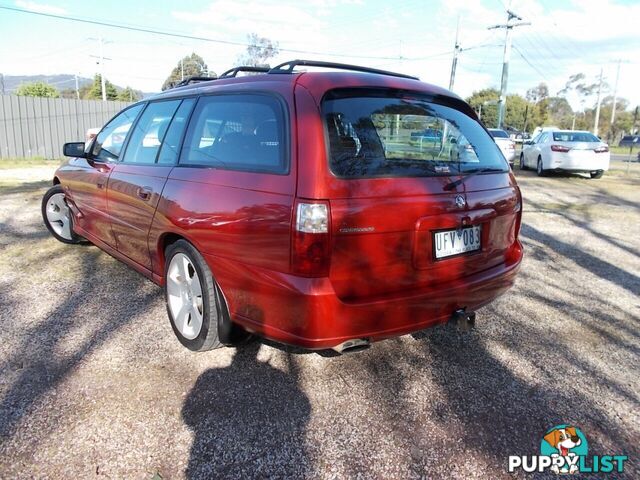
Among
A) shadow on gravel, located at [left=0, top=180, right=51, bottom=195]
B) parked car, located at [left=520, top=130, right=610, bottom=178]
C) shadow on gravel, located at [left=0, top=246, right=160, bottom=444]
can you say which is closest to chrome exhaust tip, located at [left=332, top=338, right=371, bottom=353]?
shadow on gravel, located at [left=0, top=246, right=160, bottom=444]

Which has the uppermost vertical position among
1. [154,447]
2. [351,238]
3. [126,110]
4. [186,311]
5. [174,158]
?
[126,110]

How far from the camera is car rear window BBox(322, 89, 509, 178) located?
2.45 m

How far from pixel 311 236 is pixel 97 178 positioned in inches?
110

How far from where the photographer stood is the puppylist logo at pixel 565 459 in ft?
7.31

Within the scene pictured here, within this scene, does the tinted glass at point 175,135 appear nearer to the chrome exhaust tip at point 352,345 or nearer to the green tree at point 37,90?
the chrome exhaust tip at point 352,345

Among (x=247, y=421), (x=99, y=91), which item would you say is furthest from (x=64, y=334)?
(x=99, y=91)

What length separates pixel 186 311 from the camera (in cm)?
317

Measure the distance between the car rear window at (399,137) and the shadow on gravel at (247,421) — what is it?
1.27m

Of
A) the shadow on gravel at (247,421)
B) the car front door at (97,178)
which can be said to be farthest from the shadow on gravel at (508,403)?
the car front door at (97,178)

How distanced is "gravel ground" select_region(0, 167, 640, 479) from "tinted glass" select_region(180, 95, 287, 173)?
1231 millimetres

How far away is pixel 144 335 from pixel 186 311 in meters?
0.45

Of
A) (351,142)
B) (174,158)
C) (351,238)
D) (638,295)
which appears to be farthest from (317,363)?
(638,295)

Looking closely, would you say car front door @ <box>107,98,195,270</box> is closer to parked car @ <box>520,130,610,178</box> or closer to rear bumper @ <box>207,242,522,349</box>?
rear bumper @ <box>207,242,522,349</box>

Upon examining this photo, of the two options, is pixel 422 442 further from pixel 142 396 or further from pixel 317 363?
pixel 142 396
